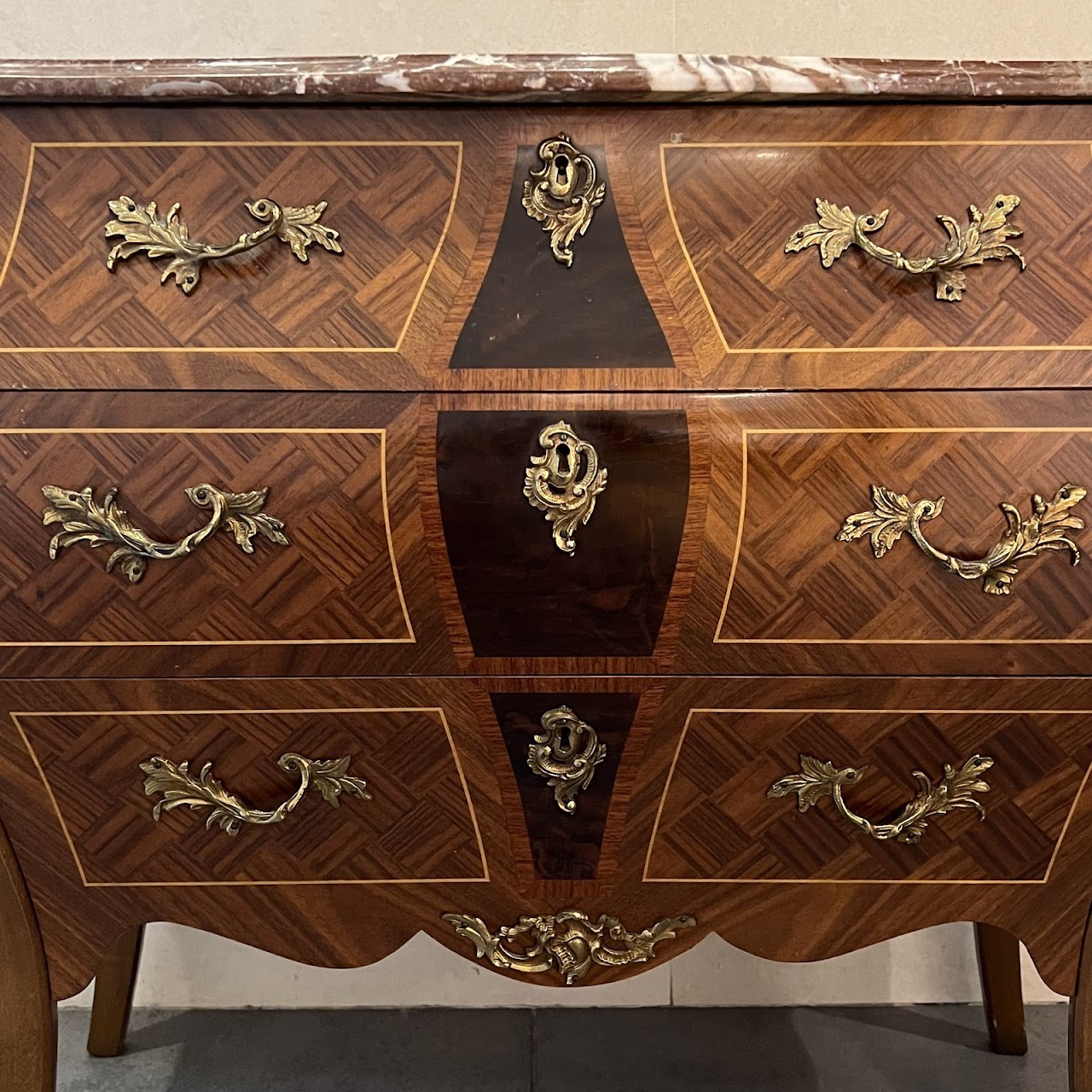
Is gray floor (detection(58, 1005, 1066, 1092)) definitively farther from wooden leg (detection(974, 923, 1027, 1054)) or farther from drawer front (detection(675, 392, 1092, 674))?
drawer front (detection(675, 392, 1092, 674))

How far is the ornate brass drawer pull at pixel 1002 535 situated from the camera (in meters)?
0.66

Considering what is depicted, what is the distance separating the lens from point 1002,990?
1.14 metres

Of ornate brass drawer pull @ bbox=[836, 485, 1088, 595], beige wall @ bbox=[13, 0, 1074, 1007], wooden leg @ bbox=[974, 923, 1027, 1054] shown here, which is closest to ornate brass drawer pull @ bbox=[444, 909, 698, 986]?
ornate brass drawer pull @ bbox=[836, 485, 1088, 595]

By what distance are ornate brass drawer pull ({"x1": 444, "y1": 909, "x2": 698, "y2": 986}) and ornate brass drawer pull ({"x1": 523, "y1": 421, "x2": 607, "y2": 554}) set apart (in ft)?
1.05

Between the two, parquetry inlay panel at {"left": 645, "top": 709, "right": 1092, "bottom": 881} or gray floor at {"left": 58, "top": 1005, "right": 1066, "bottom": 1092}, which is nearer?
parquetry inlay panel at {"left": 645, "top": 709, "right": 1092, "bottom": 881}

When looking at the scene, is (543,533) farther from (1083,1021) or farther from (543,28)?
(543,28)

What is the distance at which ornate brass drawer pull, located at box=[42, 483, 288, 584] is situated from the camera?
0.66 m

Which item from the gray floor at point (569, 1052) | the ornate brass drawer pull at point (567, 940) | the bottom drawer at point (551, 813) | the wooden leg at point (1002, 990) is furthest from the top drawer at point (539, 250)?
the gray floor at point (569, 1052)

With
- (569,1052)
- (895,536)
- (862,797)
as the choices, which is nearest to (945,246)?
(895,536)

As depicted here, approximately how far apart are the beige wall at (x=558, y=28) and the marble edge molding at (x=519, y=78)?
1.83 ft

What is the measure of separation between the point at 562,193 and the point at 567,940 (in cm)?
57

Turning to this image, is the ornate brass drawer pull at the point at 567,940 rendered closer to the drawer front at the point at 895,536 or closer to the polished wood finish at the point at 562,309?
the drawer front at the point at 895,536

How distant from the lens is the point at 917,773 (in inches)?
28.2

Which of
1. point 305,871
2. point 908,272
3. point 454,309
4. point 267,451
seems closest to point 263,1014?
point 305,871
